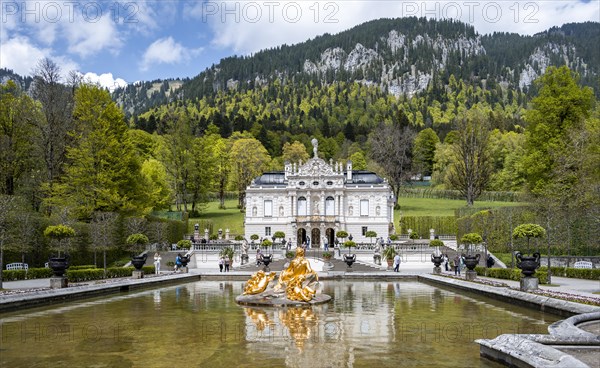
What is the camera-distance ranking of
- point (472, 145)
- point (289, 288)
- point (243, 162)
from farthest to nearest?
point (243, 162)
point (472, 145)
point (289, 288)

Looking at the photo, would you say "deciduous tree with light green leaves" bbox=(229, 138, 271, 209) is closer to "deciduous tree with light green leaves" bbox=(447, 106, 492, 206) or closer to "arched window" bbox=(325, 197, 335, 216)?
"arched window" bbox=(325, 197, 335, 216)

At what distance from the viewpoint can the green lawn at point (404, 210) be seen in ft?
234

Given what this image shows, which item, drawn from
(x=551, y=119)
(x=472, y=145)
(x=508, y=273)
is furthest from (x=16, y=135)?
(x=472, y=145)

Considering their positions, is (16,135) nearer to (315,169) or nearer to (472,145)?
(315,169)

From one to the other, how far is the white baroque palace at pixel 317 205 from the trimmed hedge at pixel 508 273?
34447 mm

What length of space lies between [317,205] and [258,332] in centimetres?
5396

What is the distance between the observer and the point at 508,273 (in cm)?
2728

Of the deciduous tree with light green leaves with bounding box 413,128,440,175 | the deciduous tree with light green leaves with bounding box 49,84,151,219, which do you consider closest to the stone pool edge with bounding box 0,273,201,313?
the deciduous tree with light green leaves with bounding box 49,84,151,219

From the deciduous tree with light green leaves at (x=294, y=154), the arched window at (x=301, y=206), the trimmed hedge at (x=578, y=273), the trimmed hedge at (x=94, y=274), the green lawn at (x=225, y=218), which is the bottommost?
the trimmed hedge at (x=578, y=273)

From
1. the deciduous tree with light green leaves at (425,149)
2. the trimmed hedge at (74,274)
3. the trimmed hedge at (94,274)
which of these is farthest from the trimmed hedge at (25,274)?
the deciduous tree with light green leaves at (425,149)

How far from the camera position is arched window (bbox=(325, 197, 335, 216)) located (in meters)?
65.9

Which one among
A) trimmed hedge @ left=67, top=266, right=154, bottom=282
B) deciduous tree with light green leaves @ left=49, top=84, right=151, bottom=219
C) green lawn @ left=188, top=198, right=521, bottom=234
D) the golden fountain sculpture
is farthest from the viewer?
green lawn @ left=188, top=198, right=521, bottom=234

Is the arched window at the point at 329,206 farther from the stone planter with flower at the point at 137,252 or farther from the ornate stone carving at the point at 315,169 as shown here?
the stone planter with flower at the point at 137,252

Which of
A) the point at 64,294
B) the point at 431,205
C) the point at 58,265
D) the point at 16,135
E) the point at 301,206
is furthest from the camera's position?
the point at 431,205
